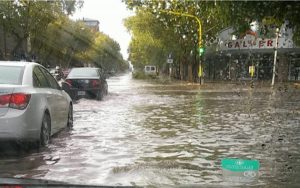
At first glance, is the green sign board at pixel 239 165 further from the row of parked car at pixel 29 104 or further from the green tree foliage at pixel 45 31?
the green tree foliage at pixel 45 31

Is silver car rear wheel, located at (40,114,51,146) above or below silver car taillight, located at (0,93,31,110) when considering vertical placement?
below

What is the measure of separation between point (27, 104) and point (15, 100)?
22cm

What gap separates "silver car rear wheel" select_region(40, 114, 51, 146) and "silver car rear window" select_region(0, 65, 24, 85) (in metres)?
0.87

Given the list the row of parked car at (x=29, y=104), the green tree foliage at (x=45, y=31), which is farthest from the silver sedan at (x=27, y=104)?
the green tree foliage at (x=45, y=31)

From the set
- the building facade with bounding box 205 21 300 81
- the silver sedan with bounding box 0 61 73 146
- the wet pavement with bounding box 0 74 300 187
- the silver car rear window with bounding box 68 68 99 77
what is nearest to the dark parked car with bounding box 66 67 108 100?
the silver car rear window with bounding box 68 68 99 77

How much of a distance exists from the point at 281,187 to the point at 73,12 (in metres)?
58.3

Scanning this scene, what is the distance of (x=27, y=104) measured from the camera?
798cm

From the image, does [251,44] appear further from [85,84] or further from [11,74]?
[11,74]

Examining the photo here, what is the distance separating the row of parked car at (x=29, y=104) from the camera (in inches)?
306

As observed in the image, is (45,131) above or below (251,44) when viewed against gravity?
below

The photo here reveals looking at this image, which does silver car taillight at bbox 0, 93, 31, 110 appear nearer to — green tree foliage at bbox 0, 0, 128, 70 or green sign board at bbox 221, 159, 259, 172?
green sign board at bbox 221, 159, 259, 172

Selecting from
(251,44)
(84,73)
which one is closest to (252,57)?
(251,44)

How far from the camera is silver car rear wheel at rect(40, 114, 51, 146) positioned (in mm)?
8672

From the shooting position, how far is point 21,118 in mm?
7844
